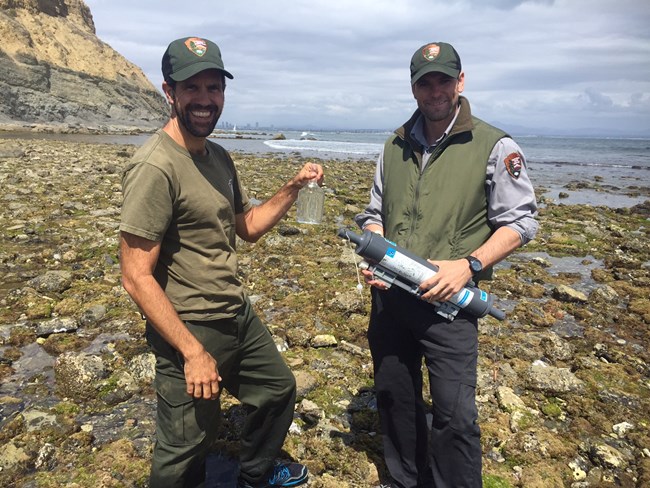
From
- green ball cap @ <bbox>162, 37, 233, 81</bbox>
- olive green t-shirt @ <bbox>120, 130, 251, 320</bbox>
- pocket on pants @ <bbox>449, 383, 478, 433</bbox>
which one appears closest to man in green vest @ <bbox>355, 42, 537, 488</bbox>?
pocket on pants @ <bbox>449, 383, 478, 433</bbox>

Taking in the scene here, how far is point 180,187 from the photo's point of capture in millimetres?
3021

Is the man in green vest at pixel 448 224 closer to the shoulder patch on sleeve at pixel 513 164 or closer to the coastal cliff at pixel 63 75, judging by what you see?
the shoulder patch on sleeve at pixel 513 164

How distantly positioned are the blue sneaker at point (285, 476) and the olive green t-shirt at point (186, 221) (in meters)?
1.61

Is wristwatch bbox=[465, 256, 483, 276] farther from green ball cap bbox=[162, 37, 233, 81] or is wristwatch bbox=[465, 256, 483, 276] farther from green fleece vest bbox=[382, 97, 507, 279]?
green ball cap bbox=[162, 37, 233, 81]

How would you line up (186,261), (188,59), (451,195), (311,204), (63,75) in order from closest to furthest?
(188,59)
(186,261)
(451,195)
(311,204)
(63,75)

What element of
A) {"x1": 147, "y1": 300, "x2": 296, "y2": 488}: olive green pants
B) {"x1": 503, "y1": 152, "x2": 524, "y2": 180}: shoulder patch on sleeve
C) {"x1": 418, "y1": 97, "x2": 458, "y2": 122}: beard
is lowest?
{"x1": 147, "y1": 300, "x2": 296, "y2": 488}: olive green pants

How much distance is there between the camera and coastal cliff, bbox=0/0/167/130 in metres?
76.8

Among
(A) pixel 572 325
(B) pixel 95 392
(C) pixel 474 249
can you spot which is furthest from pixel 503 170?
(A) pixel 572 325

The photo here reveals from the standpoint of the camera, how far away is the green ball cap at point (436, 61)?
334cm

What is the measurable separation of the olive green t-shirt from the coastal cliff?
7915 centimetres

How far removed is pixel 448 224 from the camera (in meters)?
3.44

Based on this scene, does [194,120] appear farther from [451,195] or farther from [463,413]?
[463,413]

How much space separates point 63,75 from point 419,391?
4102 inches

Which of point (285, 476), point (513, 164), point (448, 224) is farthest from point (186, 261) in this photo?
point (513, 164)
